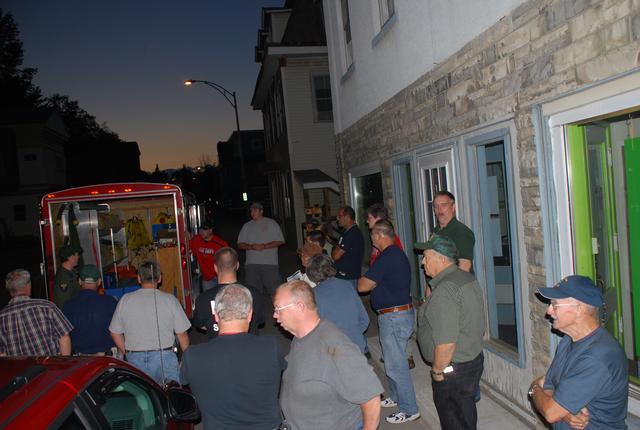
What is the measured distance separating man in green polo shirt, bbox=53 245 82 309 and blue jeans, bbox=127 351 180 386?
241cm

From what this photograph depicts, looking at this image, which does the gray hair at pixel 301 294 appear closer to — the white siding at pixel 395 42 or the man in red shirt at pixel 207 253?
the white siding at pixel 395 42

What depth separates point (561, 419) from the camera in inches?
115

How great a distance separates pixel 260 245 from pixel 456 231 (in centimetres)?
466

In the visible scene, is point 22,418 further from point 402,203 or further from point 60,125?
point 60,125

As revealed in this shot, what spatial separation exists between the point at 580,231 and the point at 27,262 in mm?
29297

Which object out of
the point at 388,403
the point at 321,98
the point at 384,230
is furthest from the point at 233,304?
the point at 321,98

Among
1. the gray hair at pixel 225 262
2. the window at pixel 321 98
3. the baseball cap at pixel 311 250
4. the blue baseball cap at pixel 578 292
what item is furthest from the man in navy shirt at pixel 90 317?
the window at pixel 321 98

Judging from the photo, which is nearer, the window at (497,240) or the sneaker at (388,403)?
the window at (497,240)

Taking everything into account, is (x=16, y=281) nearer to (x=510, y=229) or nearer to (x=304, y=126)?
(x=510, y=229)

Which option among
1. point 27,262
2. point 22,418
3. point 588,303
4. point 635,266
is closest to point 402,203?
point 635,266

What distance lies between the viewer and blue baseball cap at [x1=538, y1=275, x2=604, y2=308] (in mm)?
2918

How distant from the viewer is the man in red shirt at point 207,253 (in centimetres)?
923

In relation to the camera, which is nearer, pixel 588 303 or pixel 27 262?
pixel 588 303

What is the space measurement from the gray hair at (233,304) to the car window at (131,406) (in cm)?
67
